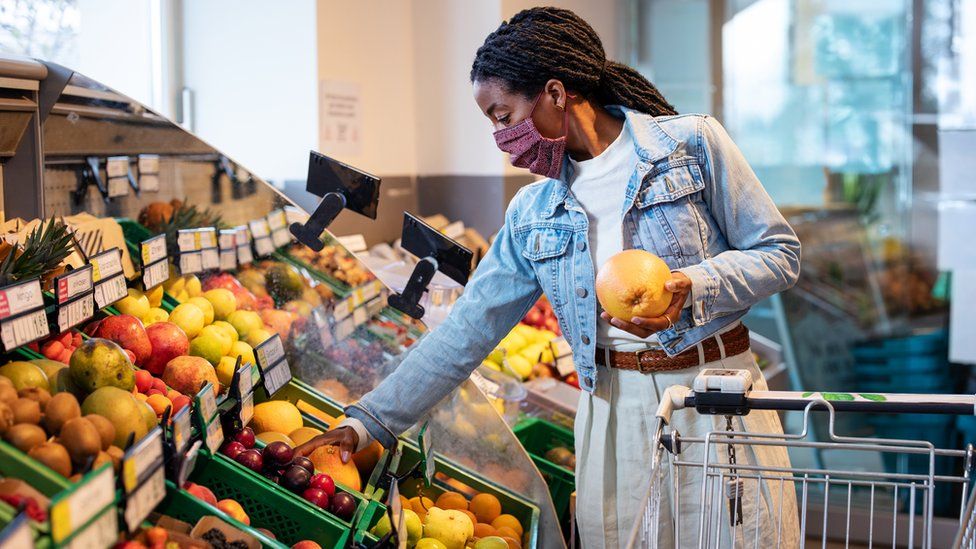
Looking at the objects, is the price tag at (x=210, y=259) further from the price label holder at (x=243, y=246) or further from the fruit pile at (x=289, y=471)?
the fruit pile at (x=289, y=471)

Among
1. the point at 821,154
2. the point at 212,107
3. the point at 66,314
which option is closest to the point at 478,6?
the point at 212,107

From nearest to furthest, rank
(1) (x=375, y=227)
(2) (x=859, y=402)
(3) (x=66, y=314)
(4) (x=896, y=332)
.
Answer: (2) (x=859, y=402)
(3) (x=66, y=314)
(1) (x=375, y=227)
(4) (x=896, y=332)

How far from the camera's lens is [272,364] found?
2.19 meters

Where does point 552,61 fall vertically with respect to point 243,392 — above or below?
above

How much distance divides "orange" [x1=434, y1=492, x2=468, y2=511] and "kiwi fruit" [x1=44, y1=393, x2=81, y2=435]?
96 cm

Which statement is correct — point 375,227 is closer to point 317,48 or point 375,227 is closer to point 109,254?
point 317,48

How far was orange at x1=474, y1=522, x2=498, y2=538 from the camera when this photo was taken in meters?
2.17

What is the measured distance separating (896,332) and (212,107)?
11.4ft

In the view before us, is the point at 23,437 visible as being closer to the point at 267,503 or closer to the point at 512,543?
the point at 267,503

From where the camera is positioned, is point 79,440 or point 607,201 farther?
point 607,201

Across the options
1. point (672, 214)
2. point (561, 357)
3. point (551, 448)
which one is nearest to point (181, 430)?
point (672, 214)

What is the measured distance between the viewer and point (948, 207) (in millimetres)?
4512

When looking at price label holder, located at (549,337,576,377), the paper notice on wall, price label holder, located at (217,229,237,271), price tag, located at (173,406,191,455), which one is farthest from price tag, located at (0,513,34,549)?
the paper notice on wall

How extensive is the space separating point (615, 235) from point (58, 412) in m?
1.12
